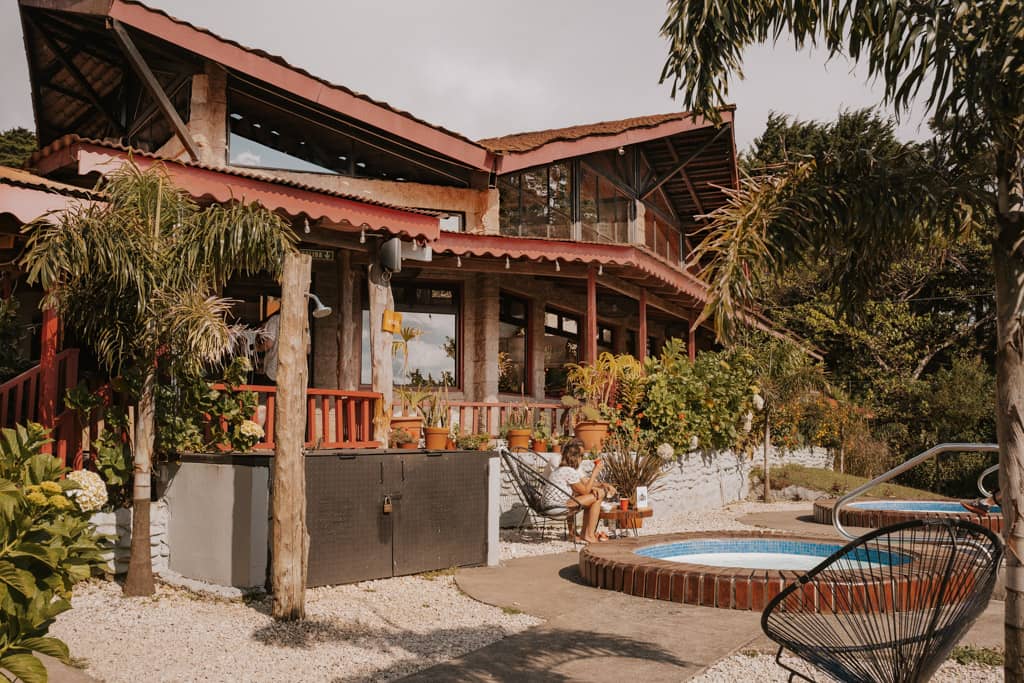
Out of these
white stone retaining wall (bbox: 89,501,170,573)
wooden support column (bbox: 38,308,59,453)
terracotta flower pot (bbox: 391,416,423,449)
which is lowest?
white stone retaining wall (bbox: 89,501,170,573)

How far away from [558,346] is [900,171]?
13.5 metres

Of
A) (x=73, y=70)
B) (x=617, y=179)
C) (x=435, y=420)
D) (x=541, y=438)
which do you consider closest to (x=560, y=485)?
(x=435, y=420)

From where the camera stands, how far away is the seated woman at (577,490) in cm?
1042

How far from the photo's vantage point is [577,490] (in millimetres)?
10430

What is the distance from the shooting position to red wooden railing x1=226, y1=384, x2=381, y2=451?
9.38 m

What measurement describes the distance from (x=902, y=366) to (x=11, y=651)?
90.4ft

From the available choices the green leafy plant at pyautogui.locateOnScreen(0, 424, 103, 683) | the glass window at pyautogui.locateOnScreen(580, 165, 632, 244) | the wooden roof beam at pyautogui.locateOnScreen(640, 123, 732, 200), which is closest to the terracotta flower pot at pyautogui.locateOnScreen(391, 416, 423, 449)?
the green leafy plant at pyautogui.locateOnScreen(0, 424, 103, 683)

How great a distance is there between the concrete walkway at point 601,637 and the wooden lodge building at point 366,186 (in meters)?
3.37

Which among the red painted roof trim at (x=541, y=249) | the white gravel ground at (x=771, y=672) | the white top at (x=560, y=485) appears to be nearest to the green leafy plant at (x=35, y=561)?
the white gravel ground at (x=771, y=672)

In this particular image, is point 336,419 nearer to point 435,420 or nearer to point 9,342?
point 435,420

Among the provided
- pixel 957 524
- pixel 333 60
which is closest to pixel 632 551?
pixel 957 524

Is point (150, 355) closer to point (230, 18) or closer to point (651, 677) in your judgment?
point (651, 677)

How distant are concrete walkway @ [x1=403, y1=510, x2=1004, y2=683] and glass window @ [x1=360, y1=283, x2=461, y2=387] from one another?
285 inches

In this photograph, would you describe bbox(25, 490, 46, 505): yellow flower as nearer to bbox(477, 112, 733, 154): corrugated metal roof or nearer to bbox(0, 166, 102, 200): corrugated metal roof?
bbox(0, 166, 102, 200): corrugated metal roof
